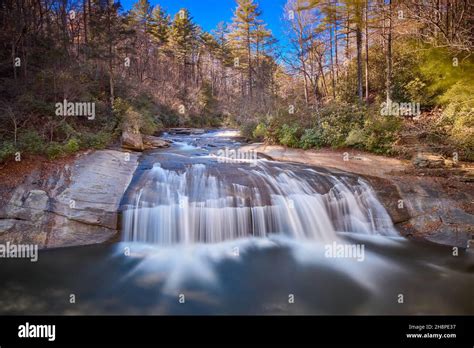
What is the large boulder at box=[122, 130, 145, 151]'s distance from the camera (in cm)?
1304

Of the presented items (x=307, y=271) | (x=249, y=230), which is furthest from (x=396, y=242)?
(x=249, y=230)

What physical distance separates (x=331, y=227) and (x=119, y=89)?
16.0m

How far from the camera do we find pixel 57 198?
8.00m

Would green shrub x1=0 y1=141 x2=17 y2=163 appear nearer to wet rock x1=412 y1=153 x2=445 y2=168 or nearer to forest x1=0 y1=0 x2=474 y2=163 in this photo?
forest x1=0 y1=0 x2=474 y2=163

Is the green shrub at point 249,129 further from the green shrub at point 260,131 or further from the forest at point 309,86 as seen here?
the green shrub at point 260,131

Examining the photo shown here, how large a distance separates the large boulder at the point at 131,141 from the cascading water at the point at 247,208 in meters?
3.75

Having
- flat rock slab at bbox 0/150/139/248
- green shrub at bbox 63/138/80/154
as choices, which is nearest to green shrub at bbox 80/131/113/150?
green shrub at bbox 63/138/80/154

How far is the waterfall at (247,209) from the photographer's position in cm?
811

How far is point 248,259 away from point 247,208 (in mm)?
1626

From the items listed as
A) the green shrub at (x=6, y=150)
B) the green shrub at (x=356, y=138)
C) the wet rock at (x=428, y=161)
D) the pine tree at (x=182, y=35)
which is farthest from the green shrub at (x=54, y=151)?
the pine tree at (x=182, y=35)

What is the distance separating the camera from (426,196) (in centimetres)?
872

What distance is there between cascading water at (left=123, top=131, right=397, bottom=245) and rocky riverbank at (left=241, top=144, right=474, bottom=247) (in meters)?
0.46

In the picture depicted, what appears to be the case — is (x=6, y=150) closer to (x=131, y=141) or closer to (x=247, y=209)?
(x=131, y=141)

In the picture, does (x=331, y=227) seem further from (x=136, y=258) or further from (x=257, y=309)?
(x=136, y=258)
